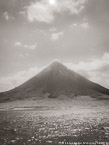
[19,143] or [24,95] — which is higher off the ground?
[24,95]

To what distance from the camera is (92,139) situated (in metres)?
25.6

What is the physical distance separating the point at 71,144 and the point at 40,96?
6632 inches

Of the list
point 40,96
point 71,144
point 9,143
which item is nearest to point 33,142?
→ point 9,143

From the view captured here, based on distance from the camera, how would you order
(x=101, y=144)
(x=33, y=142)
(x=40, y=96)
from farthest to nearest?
1. (x=40, y=96)
2. (x=33, y=142)
3. (x=101, y=144)

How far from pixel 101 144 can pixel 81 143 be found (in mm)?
2565

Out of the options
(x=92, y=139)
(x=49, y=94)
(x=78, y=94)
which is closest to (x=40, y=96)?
(x=49, y=94)

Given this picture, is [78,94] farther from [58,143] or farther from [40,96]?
[58,143]

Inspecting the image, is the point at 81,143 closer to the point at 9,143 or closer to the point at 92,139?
the point at 92,139

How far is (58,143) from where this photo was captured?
2344cm

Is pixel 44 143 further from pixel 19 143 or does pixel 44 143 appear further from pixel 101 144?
pixel 101 144

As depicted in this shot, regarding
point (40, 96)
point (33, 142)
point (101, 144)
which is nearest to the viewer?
point (101, 144)

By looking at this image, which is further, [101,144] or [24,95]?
[24,95]

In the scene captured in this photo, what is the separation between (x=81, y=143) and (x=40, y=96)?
168 meters

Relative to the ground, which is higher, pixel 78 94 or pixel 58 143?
pixel 78 94
